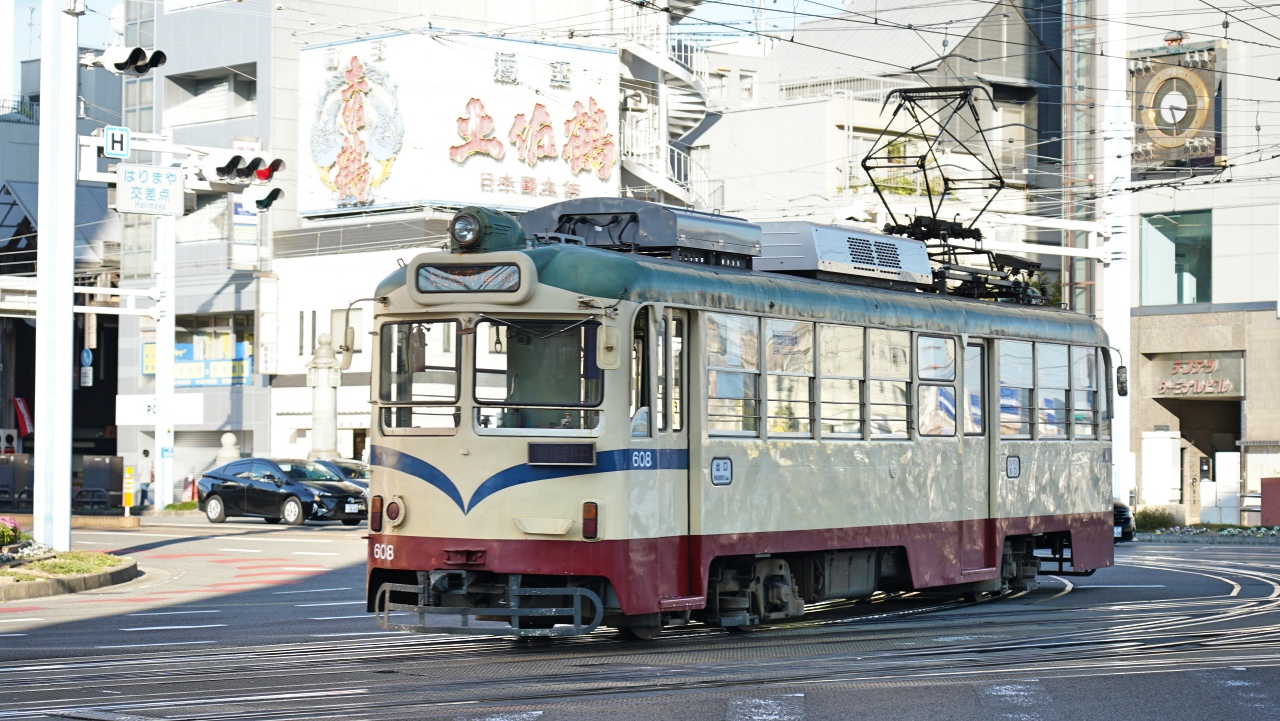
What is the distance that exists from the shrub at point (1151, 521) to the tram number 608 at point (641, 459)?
2427 centimetres

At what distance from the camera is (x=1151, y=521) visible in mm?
34781

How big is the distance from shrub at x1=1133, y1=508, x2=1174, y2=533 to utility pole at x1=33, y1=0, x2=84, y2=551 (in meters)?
21.0

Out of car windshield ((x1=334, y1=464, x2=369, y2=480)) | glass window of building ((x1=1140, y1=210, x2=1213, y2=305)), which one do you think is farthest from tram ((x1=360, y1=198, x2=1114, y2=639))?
glass window of building ((x1=1140, y1=210, x2=1213, y2=305))

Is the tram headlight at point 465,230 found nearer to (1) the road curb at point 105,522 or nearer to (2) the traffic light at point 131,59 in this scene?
(2) the traffic light at point 131,59

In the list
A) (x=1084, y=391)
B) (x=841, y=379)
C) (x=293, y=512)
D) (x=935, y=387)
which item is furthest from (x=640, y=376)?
(x=293, y=512)

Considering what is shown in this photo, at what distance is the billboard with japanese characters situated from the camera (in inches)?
2062

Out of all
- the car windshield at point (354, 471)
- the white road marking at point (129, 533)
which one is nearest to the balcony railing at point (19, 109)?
the car windshield at point (354, 471)

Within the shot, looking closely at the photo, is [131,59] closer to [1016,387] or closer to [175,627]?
[175,627]

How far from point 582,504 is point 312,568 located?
1205 centimetres

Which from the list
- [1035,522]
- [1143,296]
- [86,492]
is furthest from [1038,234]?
[1035,522]

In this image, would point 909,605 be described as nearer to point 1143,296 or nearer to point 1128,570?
point 1128,570

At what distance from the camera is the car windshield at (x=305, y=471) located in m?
35.2

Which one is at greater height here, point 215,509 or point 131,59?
point 131,59

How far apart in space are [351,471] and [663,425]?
26252mm
